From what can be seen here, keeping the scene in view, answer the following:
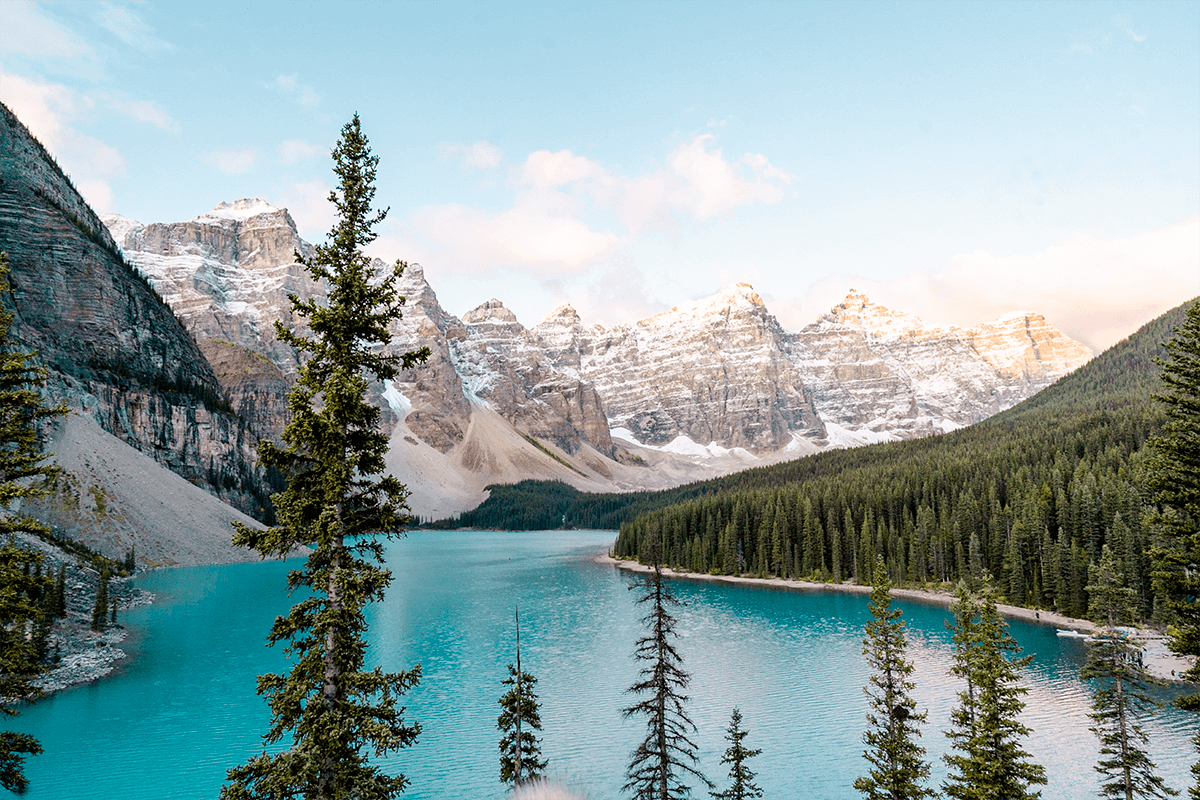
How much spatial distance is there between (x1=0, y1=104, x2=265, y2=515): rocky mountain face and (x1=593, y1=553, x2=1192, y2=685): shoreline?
335 feet

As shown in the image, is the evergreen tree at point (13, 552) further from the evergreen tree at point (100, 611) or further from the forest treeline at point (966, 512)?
the forest treeline at point (966, 512)

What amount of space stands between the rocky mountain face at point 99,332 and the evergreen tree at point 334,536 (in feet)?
434

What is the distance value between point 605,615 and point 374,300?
73.7m

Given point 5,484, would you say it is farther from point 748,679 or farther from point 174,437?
point 174,437

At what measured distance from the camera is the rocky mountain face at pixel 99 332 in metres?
134

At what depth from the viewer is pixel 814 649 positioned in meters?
64.4

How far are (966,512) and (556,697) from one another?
73.5 metres

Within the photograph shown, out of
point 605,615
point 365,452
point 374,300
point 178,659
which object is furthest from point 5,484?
point 605,615

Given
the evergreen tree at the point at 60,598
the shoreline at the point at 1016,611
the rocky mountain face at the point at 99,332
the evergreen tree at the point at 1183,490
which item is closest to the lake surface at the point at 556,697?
the shoreline at the point at 1016,611

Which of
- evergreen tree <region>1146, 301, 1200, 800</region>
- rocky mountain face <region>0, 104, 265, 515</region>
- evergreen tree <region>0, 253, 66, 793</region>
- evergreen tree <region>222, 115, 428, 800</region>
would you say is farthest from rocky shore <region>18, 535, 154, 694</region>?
evergreen tree <region>1146, 301, 1200, 800</region>

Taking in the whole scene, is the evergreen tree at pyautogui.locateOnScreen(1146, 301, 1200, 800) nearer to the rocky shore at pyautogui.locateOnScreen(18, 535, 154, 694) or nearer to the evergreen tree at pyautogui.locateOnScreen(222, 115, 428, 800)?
the evergreen tree at pyautogui.locateOnScreen(222, 115, 428, 800)

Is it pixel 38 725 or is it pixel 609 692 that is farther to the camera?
pixel 609 692

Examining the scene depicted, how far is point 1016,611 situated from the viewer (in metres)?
80.6

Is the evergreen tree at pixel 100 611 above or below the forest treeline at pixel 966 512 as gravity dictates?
below
